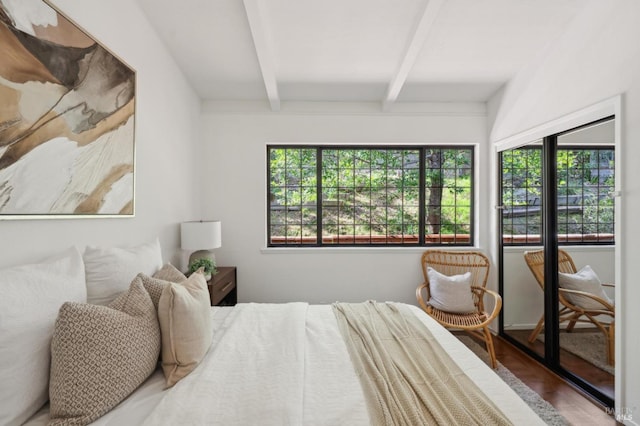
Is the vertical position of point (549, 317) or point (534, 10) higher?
point (534, 10)

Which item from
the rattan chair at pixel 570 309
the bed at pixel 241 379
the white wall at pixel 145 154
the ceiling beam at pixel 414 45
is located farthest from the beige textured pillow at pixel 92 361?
the rattan chair at pixel 570 309

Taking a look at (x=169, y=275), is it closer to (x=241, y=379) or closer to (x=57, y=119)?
(x=241, y=379)

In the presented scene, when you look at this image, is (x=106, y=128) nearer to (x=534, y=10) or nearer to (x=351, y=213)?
(x=351, y=213)

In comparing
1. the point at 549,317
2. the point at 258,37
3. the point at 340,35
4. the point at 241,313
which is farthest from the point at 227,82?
the point at 549,317

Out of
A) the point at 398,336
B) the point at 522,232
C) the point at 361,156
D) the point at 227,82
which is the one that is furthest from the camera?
the point at 361,156

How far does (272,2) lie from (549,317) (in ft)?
10.6

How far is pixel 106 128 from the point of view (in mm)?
1674

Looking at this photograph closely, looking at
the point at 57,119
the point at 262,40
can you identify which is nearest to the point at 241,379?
the point at 57,119

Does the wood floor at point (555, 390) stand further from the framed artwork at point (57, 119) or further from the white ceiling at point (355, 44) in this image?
the framed artwork at point (57, 119)

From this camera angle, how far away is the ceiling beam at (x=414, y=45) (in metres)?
1.92

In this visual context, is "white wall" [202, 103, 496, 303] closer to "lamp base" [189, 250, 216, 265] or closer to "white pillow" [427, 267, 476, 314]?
"white pillow" [427, 267, 476, 314]

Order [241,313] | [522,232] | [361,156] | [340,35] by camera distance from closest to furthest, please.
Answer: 1. [241,313]
2. [340,35]
3. [522,232]
4. [361,156]

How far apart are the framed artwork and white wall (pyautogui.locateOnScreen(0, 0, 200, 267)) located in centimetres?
8

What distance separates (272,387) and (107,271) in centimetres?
98
